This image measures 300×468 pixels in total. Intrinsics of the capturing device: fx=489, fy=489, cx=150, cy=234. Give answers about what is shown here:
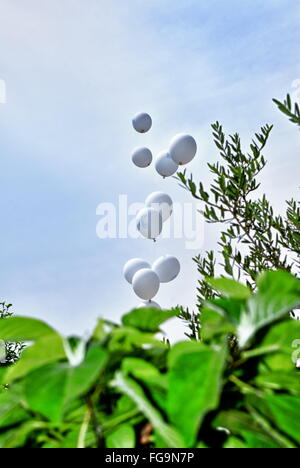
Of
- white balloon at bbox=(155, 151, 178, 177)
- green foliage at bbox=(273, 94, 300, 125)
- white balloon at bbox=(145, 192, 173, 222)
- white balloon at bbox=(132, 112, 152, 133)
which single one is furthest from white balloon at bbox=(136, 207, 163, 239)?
green foliage at bbox=(273, 94, 300, 125)

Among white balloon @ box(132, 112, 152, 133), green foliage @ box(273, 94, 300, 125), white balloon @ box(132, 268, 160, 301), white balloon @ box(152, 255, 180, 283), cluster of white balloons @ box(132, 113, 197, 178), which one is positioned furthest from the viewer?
white balloon @ box(132, 112, 152, 133)

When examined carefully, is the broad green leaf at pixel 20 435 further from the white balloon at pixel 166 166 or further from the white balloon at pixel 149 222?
the white balloon at pixel 166 166

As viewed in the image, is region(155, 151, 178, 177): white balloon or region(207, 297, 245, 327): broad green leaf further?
region(155, 151, 178, 177): white balloon

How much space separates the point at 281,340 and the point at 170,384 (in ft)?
0.50

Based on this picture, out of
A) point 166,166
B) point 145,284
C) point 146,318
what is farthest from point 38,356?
point 166,166

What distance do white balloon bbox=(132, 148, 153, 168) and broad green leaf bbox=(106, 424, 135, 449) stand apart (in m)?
6.84

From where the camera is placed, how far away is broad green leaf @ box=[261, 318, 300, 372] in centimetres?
57

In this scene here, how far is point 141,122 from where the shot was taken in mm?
7625

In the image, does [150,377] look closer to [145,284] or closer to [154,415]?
[154,415]

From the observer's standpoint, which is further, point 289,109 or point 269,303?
point 289,109

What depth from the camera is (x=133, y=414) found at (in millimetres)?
582

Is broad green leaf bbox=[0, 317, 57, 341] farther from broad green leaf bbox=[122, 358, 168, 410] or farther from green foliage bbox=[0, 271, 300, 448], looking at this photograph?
broad green leaf bbox=[122, 358, 168, 410]
